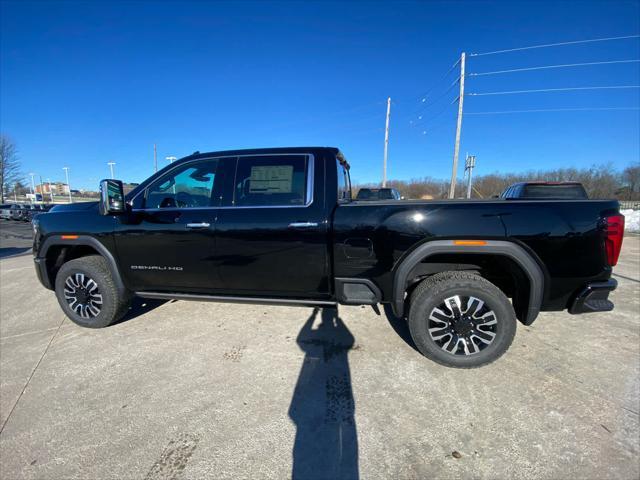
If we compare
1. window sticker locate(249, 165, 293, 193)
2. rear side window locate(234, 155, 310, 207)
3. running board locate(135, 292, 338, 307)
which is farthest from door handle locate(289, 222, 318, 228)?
running board locate(135, 292, 338, 307)

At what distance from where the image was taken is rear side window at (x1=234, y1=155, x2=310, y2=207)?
2.92 meters

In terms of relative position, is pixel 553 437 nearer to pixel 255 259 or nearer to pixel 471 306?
pixel 471 306

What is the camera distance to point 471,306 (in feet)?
8.55

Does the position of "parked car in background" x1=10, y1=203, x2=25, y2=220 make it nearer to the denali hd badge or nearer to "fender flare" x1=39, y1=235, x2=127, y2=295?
"fender flare" x1=39, y1=235, x2=127, y2=295

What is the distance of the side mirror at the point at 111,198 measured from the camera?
9.36 feet

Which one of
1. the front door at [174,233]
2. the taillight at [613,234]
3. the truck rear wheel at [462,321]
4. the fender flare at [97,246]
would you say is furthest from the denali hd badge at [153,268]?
the taillight at [613,234]

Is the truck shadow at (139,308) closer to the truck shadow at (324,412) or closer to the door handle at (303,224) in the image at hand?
the truck shadow at (324,412)

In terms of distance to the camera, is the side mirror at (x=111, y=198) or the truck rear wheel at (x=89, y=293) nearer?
the side mirror at (x=111, y=198)

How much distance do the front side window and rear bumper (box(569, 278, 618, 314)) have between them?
11.9 feet

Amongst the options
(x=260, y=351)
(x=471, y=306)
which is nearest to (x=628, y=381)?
(x=471, y=306)

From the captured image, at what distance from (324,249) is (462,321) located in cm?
141

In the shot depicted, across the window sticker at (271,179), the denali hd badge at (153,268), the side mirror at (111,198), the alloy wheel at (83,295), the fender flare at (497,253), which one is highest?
the window sticker at (271,179)

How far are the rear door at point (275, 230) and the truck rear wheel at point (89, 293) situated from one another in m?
1.42

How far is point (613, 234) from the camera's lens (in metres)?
2.33
